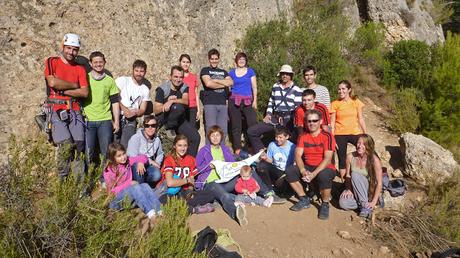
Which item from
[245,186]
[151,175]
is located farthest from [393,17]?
[151,175]

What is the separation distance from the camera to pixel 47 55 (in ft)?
18.8

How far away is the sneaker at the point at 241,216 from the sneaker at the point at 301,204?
864 millimetres

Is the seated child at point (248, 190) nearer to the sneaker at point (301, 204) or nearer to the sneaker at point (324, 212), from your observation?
the sneaker at point (301, 204)

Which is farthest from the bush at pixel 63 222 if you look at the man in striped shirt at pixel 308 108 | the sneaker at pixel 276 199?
the man in striped shirt at pixel 308 108

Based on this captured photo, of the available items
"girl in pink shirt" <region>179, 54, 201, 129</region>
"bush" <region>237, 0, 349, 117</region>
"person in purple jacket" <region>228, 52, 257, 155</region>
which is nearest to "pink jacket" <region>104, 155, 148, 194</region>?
"girl in pink shirt" <region>179, 54, 201, 129</region>

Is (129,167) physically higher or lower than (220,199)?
higher

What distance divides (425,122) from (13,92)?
793cm

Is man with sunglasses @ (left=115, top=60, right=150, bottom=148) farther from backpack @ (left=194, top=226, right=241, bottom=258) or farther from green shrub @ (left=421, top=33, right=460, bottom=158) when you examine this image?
green shrub @ (left=421, top=33, right=460, bottom=158)

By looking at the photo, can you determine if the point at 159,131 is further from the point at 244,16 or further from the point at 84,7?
the point at 244,16

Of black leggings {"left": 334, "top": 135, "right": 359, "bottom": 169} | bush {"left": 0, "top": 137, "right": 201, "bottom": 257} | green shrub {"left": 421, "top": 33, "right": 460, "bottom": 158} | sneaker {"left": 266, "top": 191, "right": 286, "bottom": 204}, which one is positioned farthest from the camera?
green shrub {"left": 421, "top": 33, "right": 460, "bottom": 158}

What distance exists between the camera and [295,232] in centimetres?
529

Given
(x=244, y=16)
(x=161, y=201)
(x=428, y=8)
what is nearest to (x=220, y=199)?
(x=161, y=201)

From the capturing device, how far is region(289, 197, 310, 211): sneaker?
19.1 feet

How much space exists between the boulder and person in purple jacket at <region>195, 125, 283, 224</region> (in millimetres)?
2974
